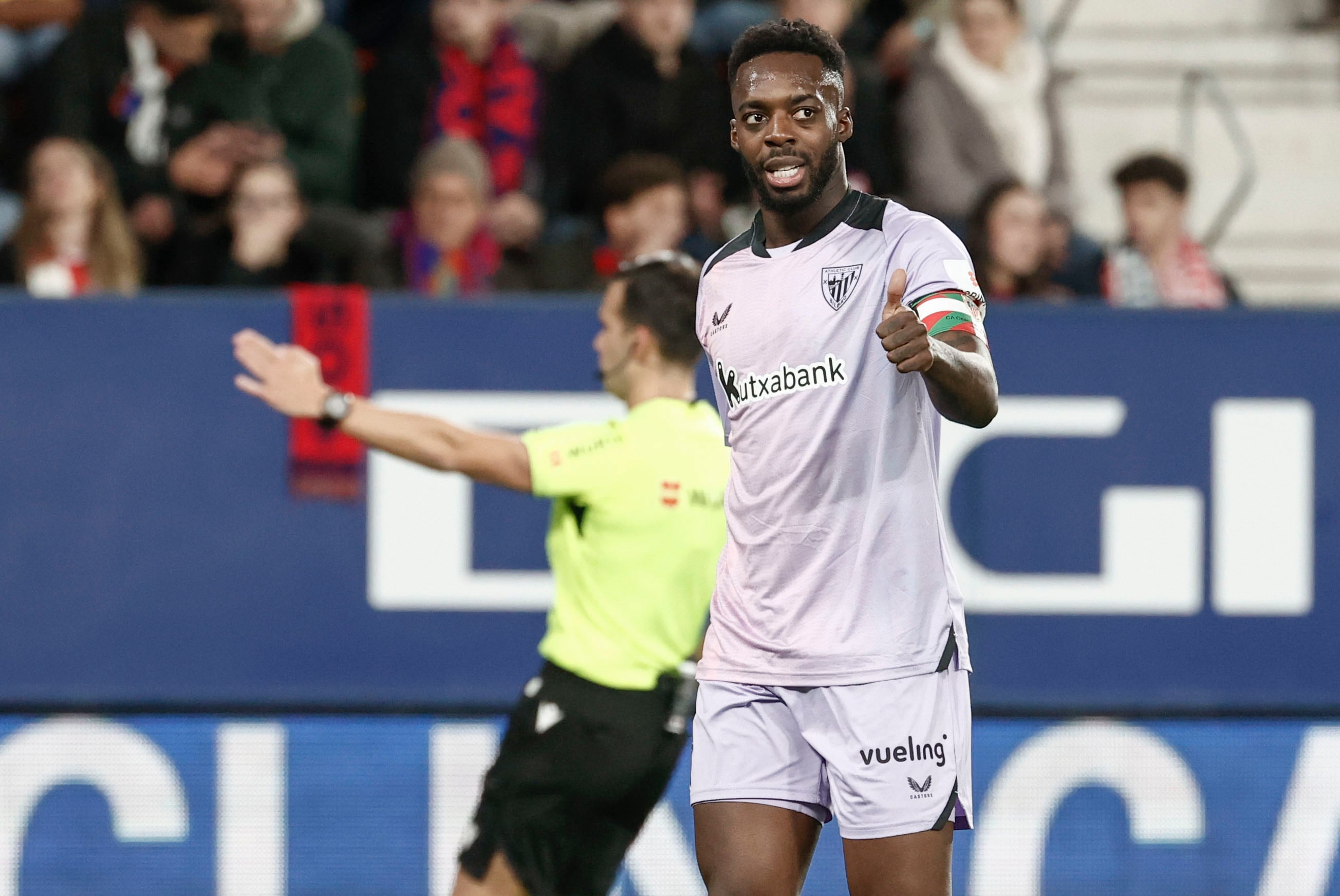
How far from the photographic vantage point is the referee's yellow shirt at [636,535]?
4.05 m

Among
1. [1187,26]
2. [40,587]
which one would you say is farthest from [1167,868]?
[1187,26]

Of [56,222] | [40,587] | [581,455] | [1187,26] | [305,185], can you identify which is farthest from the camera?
[1187,26]

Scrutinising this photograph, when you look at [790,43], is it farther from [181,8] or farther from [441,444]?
[181,8]

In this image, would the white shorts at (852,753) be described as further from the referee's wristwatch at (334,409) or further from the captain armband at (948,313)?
the referee's wristwatch at (334,409)

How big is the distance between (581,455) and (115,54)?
4.18 metres

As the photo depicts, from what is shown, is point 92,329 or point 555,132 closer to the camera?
point 92,329

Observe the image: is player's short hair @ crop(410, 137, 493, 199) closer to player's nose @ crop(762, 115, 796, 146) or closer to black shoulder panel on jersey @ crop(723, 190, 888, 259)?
black shoulder panel on jersey @ crop(723, 190, 888, 259)

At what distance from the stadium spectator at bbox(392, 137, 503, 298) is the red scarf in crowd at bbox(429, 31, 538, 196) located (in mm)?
579

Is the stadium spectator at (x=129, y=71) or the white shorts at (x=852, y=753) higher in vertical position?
the stadium spectator at (x=129, y=71)

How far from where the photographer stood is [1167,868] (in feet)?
17.9

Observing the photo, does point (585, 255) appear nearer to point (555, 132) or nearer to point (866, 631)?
point (555, 132)

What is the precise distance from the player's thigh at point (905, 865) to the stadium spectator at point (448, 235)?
368cm

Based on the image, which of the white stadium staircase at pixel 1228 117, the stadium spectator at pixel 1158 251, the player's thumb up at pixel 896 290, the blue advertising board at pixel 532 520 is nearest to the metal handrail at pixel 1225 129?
the white stadium staircase at pixel 1228 117

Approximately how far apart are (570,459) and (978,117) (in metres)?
4.00
